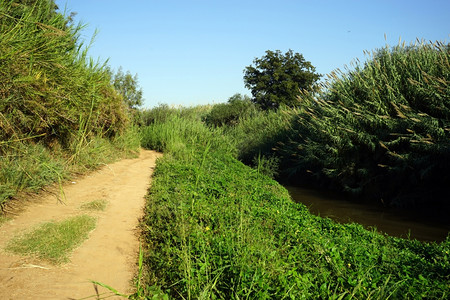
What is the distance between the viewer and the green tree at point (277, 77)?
29.7 meters

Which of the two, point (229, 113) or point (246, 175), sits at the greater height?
point (229, 113)

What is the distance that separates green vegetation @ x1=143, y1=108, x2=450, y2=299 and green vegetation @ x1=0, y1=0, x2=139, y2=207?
230 centimetres

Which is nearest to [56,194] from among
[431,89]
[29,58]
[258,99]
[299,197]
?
[29,58]

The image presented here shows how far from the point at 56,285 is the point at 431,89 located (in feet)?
30.5

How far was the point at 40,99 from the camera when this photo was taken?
707 cm

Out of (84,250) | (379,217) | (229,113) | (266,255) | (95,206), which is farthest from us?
(229,113)

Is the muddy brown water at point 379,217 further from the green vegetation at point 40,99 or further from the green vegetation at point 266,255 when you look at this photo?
the green vegetation at point 40,99

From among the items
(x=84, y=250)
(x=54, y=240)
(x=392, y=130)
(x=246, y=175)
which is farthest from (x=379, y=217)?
(x=54, y=240)

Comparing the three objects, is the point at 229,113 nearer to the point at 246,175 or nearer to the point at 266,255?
the point at 246,175

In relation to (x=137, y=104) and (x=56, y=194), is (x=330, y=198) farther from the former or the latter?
(x=137, y=104)

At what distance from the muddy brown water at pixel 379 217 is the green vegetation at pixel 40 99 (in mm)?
5928

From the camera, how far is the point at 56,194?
6914mm

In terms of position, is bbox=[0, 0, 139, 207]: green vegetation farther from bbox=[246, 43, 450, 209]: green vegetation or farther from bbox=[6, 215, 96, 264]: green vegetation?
bbox=[246, 43, 450, 209]: green vegetation

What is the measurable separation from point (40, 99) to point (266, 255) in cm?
549
